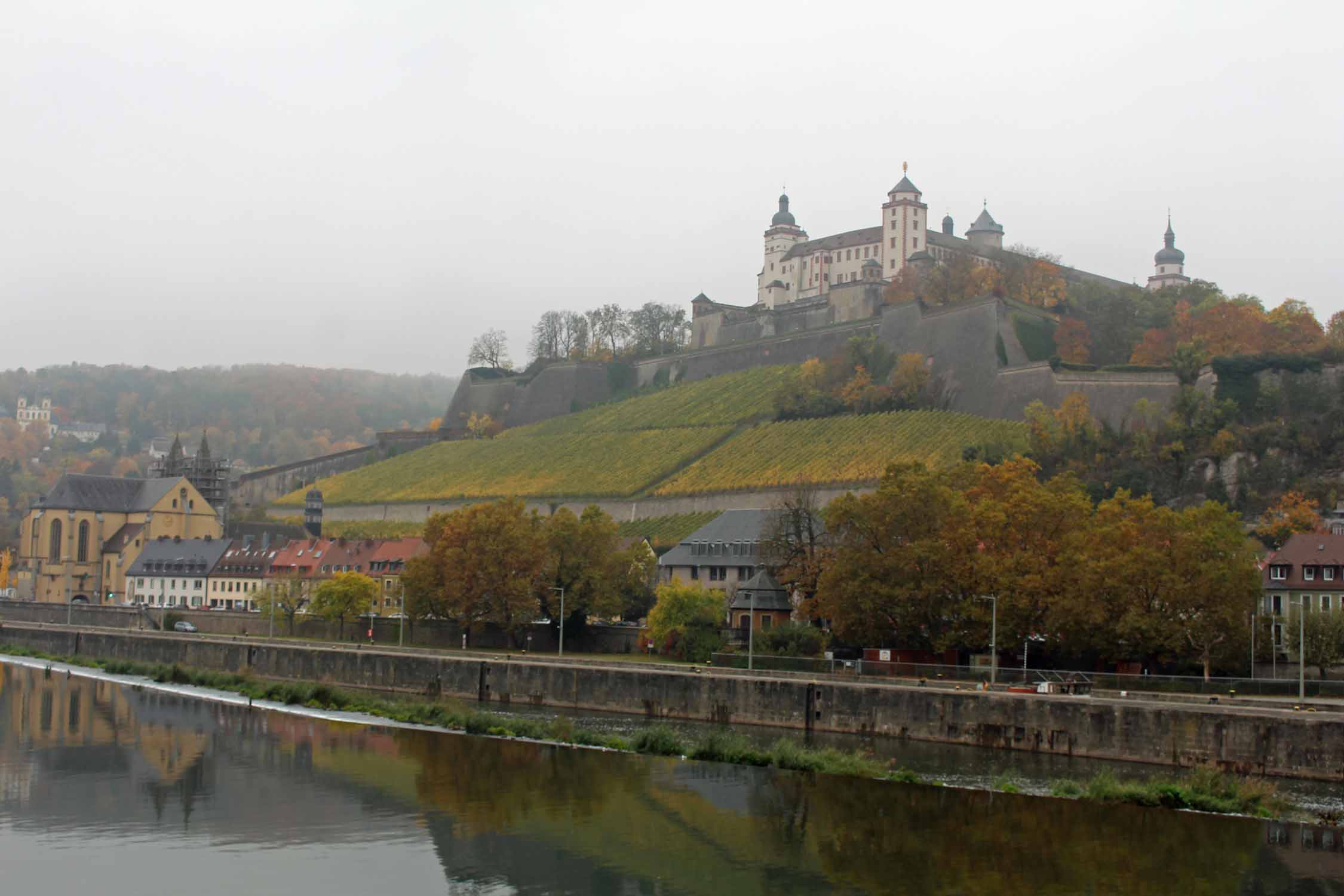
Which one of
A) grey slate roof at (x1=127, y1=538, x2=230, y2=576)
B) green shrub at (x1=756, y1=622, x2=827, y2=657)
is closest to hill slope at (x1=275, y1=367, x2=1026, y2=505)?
grey slate roof at (x1=127, y1=538, x2=230, y2=576)

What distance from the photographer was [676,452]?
109125 mm

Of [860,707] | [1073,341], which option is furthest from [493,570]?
[1073,341]

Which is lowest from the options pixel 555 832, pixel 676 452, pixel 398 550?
pixel 555 832

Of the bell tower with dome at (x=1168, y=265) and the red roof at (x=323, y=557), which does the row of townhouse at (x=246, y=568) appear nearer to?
the red roof at (x=323, y=557)

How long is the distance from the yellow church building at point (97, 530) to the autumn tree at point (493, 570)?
42678 millimetres

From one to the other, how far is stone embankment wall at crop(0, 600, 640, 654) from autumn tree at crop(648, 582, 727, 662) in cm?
444

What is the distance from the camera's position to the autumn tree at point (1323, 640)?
162ft

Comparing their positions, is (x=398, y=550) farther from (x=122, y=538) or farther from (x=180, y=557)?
(x=122, y=538)

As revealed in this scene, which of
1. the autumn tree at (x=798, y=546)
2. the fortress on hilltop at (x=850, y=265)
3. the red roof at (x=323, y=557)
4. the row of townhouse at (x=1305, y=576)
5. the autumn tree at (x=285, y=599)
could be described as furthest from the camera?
the fortress on hilltop at (x=850, y=265)

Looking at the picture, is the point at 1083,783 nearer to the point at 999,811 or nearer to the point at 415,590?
the point at 999,811

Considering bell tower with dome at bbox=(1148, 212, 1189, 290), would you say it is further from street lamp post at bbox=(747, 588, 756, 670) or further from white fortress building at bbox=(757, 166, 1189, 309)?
street lamp post at bbox=(747, 588, 756, 670)

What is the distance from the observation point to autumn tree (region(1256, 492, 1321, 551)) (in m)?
65.8

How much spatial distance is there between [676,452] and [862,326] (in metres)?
18.6

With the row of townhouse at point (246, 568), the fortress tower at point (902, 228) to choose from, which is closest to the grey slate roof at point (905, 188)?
the fortress tower at point (902, 228)
